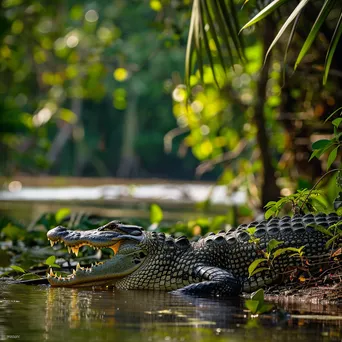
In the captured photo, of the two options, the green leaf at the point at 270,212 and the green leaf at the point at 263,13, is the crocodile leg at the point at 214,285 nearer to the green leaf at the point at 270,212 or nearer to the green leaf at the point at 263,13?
the green leaf at the point at 270,212

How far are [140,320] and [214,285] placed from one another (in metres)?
1.69

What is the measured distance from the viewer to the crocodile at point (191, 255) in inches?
266

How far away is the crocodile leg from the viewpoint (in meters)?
6.54

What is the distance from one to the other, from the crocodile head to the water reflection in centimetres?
41

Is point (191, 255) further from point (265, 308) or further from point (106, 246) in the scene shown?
point (265, 308)

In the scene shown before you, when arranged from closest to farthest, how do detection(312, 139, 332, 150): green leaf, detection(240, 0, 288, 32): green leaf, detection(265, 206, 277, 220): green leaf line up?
detection(240, 0, 288, 32): green leaf, detection(312, 139, 332, 150): green leaf, detection(265, 206, 277, 220): green leaf

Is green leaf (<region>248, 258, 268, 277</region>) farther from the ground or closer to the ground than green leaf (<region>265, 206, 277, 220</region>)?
closer to the ground

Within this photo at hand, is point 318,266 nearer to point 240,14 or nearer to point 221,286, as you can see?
point 221,286

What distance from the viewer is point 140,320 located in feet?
→ 16.2

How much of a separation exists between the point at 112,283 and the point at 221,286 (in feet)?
2.62

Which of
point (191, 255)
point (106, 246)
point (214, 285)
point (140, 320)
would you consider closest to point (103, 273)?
point (106, 246)

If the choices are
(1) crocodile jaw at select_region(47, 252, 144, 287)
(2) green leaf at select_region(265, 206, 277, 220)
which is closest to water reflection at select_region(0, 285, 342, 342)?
(1) crocodile jaw at select_region(47, 252, 144, 287)

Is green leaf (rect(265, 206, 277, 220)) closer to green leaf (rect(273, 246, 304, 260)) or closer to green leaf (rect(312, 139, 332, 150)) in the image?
green leaf (rect(273, 246, 304, 260))

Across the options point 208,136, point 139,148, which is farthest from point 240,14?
point 139,148
